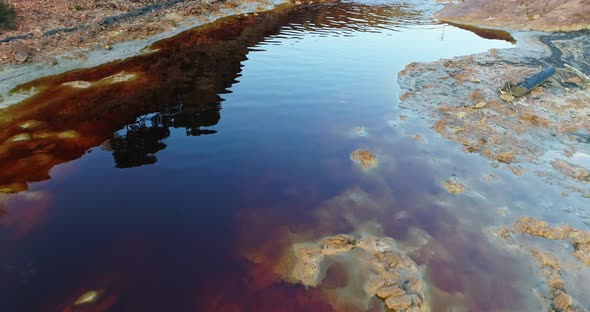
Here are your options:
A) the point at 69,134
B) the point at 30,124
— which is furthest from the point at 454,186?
the point at 30,124

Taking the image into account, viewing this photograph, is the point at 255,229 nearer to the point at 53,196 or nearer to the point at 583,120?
the point at 53,196

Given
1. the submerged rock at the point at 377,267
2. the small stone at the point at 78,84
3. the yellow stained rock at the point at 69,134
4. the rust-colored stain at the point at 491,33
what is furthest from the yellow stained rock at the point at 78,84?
the rust-colored stain at the point at 491,33

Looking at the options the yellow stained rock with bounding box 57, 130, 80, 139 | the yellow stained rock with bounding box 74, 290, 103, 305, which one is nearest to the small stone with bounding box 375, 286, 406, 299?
the yellow stained rock with bounding box 74, 290, 103, 305

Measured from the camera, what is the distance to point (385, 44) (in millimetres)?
27781

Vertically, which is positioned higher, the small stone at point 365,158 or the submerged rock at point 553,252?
the small stone at point 365,158

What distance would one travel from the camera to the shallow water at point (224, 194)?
297 inches

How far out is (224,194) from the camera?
10.4 m

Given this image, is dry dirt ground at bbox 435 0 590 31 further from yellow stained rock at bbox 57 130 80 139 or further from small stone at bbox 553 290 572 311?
yellow stained rock at bbox 57 130 80 139

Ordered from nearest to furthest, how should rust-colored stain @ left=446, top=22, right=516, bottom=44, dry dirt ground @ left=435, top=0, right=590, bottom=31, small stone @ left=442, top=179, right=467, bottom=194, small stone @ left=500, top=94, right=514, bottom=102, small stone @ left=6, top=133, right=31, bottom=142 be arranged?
small stone @ left=442, top=179, right=467, bottom=194
small stone @ left=6, top=133, right=31, bottom=142
small stone @ left=500, top=94, right=514, bottom=102
rust-colored stain @ left=446, top=22, right=516, bottom=44
dry dirt ground @ left=435, top=0, right=590, bottom=31

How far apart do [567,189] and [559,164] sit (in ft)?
4.74

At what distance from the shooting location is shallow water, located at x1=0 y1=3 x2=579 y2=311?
24.7 feet

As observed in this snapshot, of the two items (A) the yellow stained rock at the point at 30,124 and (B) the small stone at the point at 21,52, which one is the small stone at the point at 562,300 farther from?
(B) the small stone at the point at 21,52

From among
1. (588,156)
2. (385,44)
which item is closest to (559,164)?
(588,156)

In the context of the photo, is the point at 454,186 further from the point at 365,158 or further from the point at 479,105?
the point at 479,105
